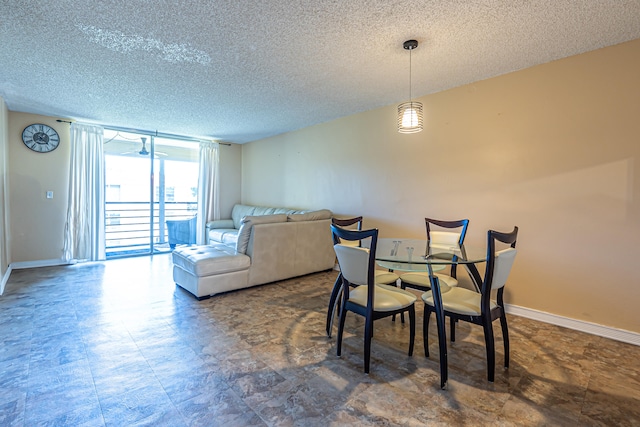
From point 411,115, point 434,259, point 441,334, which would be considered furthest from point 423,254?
point 411,115

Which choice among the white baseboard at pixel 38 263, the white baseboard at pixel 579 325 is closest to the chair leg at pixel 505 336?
the white baseboard at pixel 579 325

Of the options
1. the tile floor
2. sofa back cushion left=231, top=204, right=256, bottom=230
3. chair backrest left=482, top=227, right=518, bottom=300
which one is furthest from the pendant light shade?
sofa back cushion left=231, top=204, right=256, bottom=230

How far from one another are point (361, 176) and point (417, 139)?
988 millimetres

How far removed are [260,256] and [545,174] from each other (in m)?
3.14

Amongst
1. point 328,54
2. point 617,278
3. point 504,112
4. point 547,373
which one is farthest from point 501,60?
point 547,373

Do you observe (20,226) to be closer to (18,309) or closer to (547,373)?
(18,309)

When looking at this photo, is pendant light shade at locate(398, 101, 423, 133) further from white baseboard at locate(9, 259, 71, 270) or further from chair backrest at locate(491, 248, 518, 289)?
white baseboard at locate(9, 259, 71, 270)

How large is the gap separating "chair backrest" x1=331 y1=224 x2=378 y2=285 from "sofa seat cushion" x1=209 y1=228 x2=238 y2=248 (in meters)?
3.40

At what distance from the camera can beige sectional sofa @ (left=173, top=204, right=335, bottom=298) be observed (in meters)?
3.42

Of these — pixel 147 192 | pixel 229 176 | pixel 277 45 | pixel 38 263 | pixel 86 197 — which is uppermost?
pixel 277 45

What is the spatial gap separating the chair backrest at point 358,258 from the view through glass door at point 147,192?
517 cm

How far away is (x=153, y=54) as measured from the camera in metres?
2.67

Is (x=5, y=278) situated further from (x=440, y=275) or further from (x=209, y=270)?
(x=440, y=275)

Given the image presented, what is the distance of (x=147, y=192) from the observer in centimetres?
604
